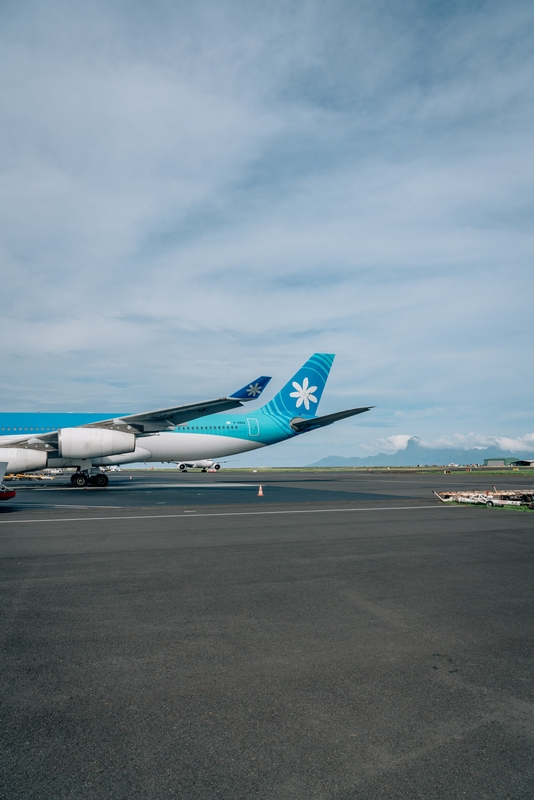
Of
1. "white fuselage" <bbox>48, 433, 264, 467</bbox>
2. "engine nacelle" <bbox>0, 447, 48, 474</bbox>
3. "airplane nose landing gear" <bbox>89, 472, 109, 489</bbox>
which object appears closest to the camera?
"engine nacelle" <bbox>0, 447, 48, 474</bbox>

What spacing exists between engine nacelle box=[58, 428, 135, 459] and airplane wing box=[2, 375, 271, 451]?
0.96 m

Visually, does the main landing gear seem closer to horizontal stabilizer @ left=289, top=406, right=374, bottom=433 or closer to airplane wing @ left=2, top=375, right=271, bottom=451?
airplane wing @ left=2, top=375, right=271, bottom=451

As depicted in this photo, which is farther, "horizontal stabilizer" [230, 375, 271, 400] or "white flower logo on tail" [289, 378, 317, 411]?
"white flower logo on tail" [289, 378, 317, 411]

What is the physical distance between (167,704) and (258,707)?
62cm

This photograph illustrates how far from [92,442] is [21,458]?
3.57 meters

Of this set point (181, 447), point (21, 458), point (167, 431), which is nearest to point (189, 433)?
point (181, 447)

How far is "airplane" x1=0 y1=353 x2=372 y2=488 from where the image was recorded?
27297mm

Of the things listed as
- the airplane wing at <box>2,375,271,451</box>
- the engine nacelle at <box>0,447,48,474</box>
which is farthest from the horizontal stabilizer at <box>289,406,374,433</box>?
the engine nacelle at <box>0,447,48,474</box>

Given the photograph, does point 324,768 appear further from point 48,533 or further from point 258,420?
point 258,420

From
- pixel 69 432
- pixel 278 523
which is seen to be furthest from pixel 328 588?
pixel 69 432

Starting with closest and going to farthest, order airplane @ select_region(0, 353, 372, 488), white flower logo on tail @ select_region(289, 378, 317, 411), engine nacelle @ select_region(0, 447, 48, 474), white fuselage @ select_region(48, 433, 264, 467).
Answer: engine nacelle @ select_region(0, 447, 48, 474), airplane @ select_region(0, 353, 372, 488), white fuselage @ select_region(48, 433, 264, 467), white flower logo on tail @ select_region(289, 378, 317, 411)

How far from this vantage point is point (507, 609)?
18.6 ft

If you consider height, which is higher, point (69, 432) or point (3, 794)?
point (69, 432)

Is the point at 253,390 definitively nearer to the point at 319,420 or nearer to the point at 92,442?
the point at 319,420
